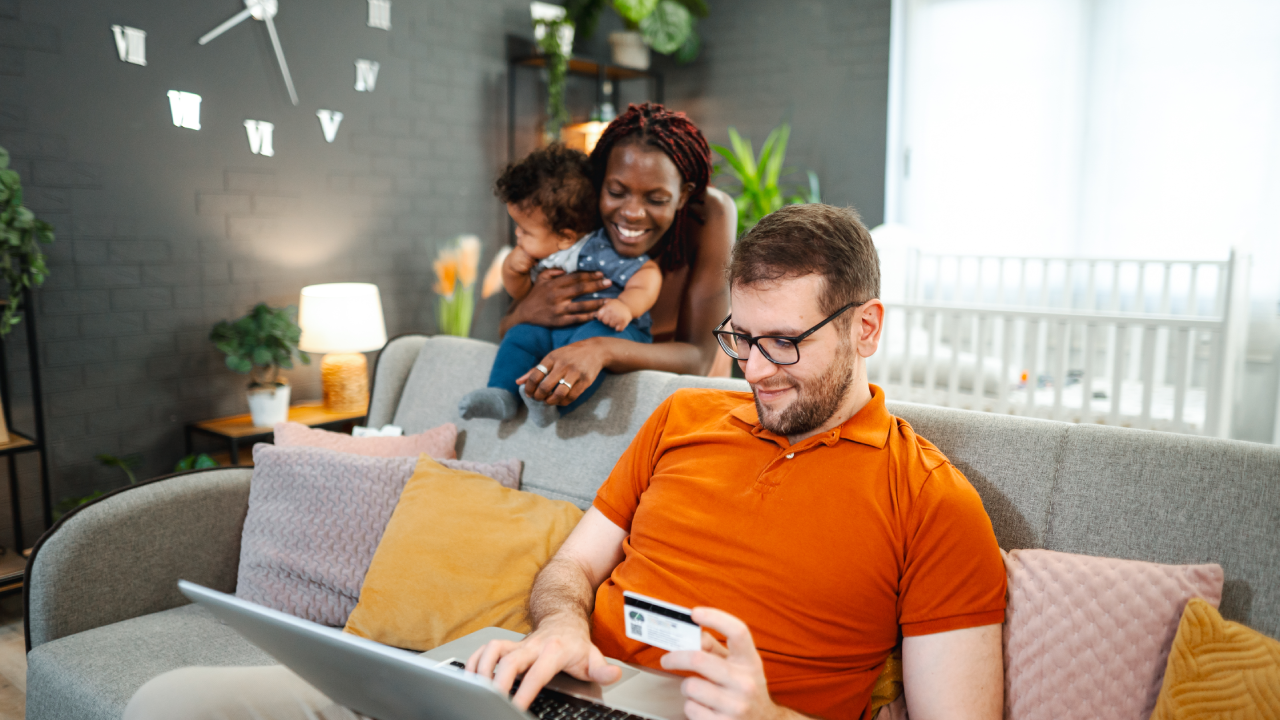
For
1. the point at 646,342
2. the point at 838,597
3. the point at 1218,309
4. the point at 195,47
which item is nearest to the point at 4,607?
the point at 195,47

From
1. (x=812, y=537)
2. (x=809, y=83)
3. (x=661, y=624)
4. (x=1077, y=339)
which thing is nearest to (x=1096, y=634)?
(x=812, y=537)

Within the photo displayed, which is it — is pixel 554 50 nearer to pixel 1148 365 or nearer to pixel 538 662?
pixel 1148 365

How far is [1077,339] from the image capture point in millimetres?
4129

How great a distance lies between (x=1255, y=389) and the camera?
12.0ft

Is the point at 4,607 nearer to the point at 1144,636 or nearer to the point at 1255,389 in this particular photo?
the point at 1144,636

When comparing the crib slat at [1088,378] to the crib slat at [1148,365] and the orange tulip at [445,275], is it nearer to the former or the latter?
the crib slat at [1148,365]

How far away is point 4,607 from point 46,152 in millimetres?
1459

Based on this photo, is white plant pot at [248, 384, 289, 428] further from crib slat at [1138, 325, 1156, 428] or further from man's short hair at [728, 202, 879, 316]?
crib slat at [1138, 325, 1156, 428]

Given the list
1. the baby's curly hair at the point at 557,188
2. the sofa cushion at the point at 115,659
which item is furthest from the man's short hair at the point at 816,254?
the sofa cushion at the point at 115,659

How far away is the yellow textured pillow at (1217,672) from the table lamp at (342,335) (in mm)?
2833

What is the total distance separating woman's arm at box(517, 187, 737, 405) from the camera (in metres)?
1.62

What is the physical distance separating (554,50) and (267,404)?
2.19 m

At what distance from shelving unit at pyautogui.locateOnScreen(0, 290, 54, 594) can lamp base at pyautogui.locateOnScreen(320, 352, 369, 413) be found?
3.08 feet

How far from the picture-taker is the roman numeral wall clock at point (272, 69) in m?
2.90
